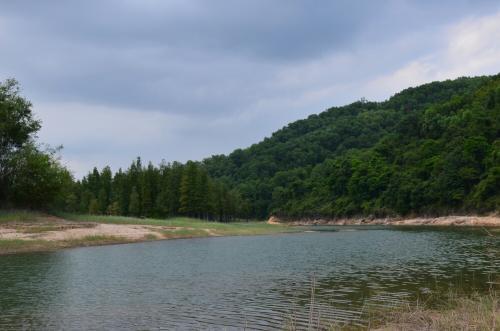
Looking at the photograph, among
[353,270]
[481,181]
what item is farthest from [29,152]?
[481,181]

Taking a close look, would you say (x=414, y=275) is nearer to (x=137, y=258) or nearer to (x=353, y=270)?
(x=353, y=270)

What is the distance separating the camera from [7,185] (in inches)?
2586

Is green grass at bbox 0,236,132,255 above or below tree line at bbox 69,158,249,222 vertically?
below

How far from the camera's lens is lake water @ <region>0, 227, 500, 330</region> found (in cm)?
1898

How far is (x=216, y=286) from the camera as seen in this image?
1069 inches

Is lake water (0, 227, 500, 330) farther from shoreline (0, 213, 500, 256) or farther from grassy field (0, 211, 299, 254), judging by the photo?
shoreline (0, 213, 500, 256)

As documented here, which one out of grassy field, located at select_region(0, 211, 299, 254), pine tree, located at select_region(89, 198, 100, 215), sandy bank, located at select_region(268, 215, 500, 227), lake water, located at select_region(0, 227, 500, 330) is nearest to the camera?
lake water, located at select_region(0, 227, 500, 330)

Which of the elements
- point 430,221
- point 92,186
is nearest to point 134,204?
point 92,186

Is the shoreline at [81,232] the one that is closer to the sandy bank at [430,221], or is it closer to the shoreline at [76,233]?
the shoreline at [76,233]

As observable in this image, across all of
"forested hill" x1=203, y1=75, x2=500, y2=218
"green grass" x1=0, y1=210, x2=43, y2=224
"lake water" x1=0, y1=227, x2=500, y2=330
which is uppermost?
"forested hill" x1=203, y1=75, x2=500, y2=218

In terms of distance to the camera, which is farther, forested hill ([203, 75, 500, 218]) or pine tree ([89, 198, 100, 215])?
pine tree ([89, 198, 100, 215])

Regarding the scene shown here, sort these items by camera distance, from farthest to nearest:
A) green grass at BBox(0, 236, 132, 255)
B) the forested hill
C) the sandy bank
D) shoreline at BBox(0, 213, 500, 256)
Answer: the forested hill
the sandy bank
shoreline at BBox(0, 213, 500, 256)
green grass at BBox(0, 236, 132, 255)

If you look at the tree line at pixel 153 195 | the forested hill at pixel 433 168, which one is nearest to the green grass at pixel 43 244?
the tree line at pixel 153 195

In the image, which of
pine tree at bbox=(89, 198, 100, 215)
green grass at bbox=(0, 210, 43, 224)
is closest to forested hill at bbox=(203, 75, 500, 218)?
pine tree at bbox=(89, 198, 100, 215)
